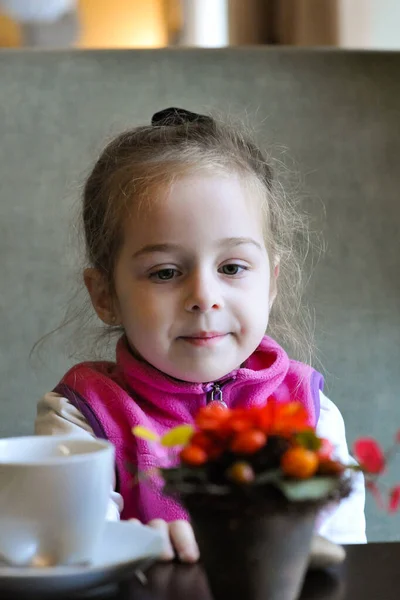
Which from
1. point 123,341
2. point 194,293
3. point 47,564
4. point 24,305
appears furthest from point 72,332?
point 47,564

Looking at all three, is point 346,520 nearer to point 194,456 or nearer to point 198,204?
point 198,204

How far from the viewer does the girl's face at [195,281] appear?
953 mm

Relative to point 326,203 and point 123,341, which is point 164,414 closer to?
point 123,341

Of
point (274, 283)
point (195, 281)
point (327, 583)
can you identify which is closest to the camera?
point (327, 583)

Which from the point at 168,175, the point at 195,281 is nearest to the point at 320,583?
the point at 195,281

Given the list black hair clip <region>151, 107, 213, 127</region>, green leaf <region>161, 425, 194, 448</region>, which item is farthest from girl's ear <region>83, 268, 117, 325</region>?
green leaf <region>161, 425, 194, 448</region>

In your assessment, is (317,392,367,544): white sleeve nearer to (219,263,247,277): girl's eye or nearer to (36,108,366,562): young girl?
(36,108,366,562): young girl

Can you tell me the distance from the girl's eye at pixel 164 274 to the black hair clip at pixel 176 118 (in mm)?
239

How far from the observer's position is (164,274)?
0.98 meters

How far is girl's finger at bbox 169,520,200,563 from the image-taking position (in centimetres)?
60

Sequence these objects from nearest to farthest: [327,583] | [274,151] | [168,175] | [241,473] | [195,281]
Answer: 1. [241,473]
2. [327,583]
3. [195,281]
4. [168,175]
5. [274,151]

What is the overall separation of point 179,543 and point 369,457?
19 centimetres

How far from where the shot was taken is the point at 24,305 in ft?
4.09

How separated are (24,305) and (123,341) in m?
0.22
